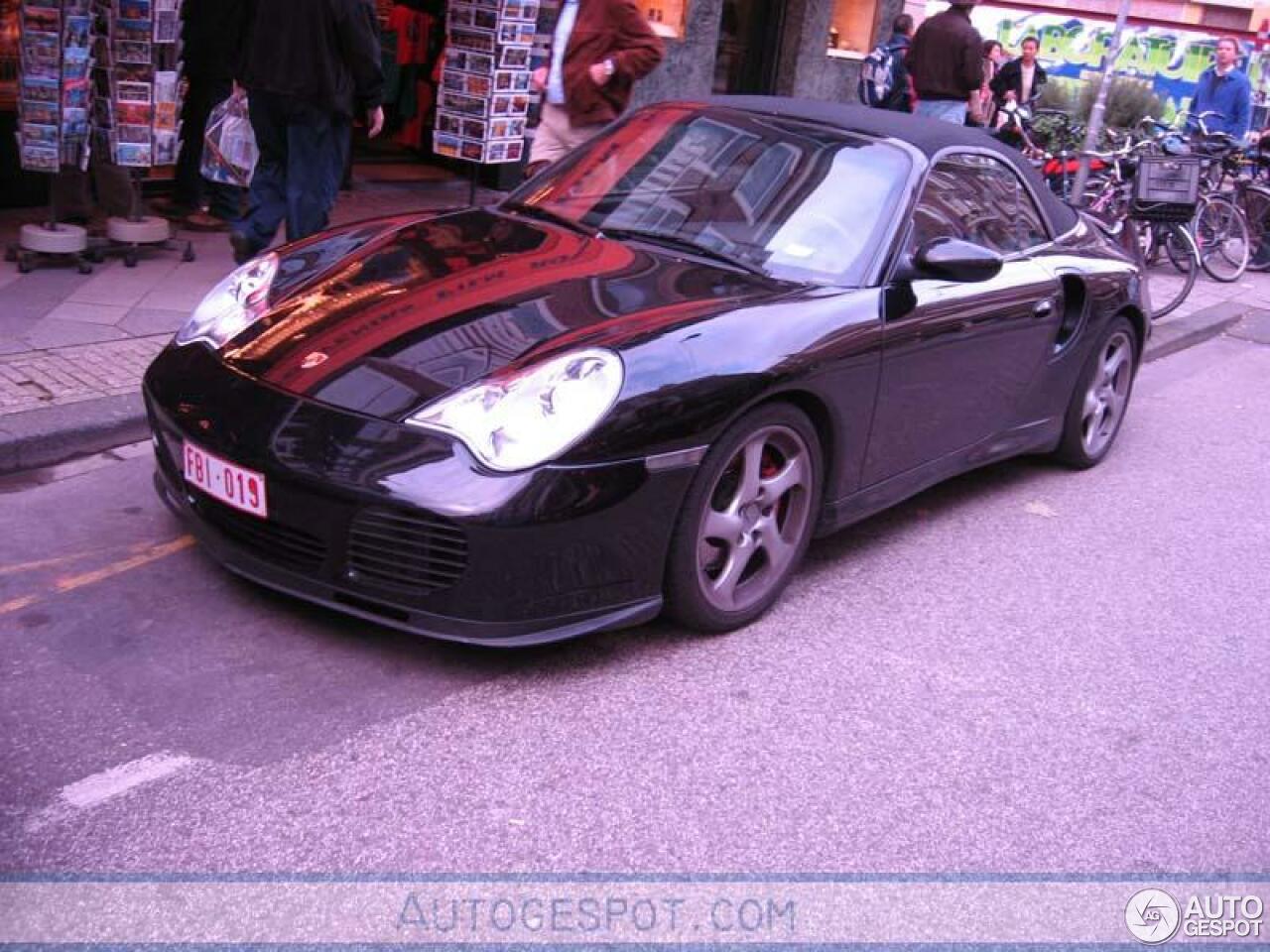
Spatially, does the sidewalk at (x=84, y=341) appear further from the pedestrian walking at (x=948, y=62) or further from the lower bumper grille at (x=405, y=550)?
the pedestrian walking at (x=948, y=62)

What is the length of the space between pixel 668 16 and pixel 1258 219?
18.1 feet

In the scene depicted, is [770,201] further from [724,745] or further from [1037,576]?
[724,745]

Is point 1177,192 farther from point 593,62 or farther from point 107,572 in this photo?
point 107,572

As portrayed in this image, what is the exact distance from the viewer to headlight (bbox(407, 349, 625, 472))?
3.51 metres

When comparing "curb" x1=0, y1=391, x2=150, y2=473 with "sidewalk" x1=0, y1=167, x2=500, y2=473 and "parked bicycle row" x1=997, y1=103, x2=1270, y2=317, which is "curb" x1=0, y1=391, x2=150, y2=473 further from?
"parked bicycle row" x1=997, y1=103, x2=1270, y2=317

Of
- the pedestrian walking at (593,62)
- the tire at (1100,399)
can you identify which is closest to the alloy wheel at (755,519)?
the tire at (1100,399)

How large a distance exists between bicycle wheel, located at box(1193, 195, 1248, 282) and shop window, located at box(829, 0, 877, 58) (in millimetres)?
4095

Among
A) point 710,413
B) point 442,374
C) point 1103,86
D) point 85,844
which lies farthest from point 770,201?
point 1103,86

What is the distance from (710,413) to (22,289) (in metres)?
4.43

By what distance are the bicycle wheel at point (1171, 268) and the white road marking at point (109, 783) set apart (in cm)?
830

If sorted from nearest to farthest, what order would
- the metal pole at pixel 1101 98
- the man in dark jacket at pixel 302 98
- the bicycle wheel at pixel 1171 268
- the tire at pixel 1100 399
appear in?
the tire at pixel 1100 399 → the man in dark jacket at pixel 302 98 → the metal pole at pixel 1101 98 → the bicycle wheel at pixel 1171 268

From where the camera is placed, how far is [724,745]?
3.53 metres

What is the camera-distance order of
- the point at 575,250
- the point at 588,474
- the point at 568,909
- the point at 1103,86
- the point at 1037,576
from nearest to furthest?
the point at 568,909 → the point at 588,474 → the point at 575,250 → the point at 1037,576 → the point at 1103,86

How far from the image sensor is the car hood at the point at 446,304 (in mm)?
3715
